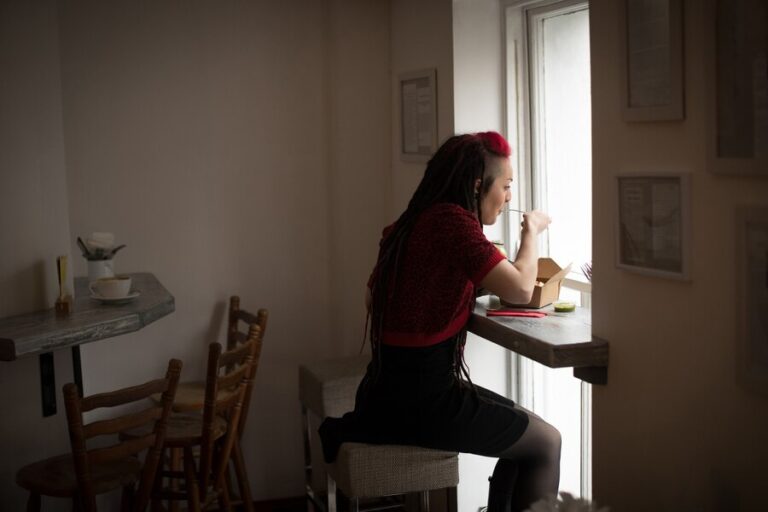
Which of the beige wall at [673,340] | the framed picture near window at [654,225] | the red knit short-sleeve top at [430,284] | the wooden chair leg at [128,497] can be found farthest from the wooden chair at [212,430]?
the framed picture near window at [654,225]

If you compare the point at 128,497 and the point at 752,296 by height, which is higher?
the point at 752,296

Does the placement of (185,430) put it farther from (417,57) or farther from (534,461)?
(417,57)

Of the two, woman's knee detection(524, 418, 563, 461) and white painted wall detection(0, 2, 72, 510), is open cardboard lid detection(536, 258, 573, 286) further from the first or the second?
white painted wall detection(0, 2, 72, 510)

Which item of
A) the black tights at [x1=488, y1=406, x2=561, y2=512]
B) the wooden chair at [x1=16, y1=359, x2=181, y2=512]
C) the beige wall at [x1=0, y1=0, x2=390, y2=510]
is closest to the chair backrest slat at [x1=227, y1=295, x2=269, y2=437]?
the beige wall at [x1=0, y1=0, x2=390, y2=510]

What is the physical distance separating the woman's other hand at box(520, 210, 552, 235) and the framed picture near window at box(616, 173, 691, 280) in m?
0.42

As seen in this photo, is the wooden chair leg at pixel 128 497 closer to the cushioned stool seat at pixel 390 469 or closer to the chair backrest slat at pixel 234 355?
the chair backrest slat at pixel 234 355

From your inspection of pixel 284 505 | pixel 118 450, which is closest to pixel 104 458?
pixel 118 450

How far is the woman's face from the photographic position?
8.85ft

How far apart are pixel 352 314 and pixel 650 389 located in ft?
6.25

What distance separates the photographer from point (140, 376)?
148 inches

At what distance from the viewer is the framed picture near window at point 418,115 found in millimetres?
3506

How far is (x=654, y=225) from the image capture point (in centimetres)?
220

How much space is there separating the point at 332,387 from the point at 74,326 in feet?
3.04

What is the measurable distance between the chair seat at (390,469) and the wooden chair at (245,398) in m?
0.83
